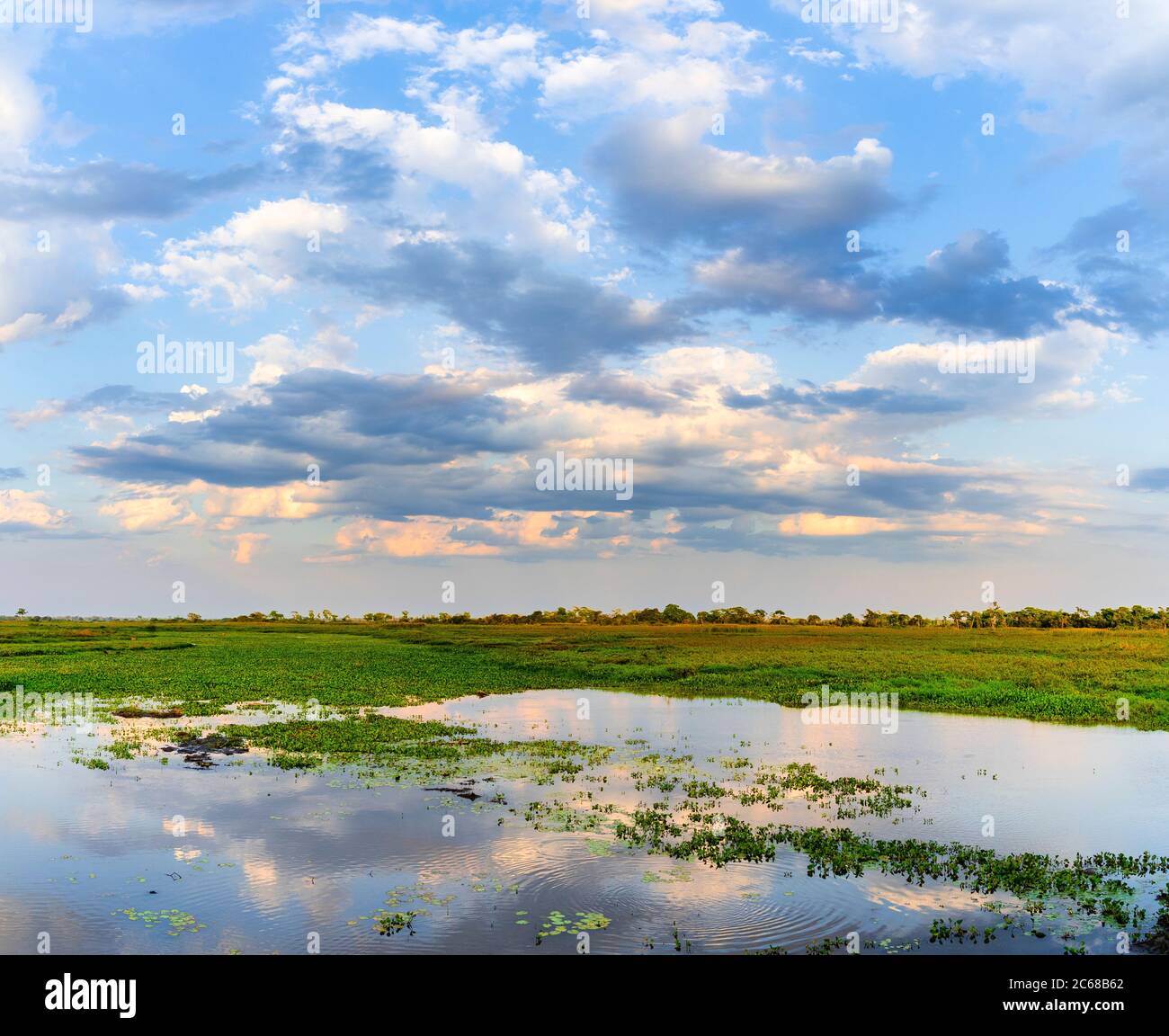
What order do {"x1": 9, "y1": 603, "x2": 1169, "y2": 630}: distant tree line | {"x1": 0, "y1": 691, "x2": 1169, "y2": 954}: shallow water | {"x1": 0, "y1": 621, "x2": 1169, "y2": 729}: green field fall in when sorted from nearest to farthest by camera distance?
{"x1": 0, "y1": 691, "x2": 1169, "y2": 954}: shallow water → {"x1": 0, "y1": 621, "x2": 1169, "y2": 729}: green field → {"x1": 9, "y1": 603, "x2": 1169, "y2": 630}: distant tree line

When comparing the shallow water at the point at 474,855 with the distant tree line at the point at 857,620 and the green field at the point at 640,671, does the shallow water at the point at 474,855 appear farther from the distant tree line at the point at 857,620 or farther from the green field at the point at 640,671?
the distant tree line at the point at 857,620

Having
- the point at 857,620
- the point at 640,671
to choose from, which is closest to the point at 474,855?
the point at 640,671

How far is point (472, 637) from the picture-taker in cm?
10200

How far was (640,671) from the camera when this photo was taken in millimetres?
56688

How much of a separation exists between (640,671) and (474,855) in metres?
40.5

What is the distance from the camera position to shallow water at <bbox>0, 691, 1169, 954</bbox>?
13125mm

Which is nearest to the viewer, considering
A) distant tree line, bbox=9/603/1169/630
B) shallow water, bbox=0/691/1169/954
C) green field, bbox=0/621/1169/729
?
shallow water, bbox=0/691/1169/954

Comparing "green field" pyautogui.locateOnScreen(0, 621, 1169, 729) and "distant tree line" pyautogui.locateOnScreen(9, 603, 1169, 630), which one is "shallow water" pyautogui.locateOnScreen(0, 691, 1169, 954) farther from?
"distant tree line" pyautogui.locateOnScreen(9, 603, 1169, 630)

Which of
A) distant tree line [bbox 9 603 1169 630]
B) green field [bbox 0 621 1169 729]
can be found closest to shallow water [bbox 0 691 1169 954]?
green field [bbox 0 621 1169 729]

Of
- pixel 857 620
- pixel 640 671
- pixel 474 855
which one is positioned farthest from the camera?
pixel 857 620

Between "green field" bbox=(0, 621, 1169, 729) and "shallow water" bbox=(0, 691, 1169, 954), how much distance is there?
41.7 feet

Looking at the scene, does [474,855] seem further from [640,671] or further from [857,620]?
[857,620]

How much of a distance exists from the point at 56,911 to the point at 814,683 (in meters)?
42.0
